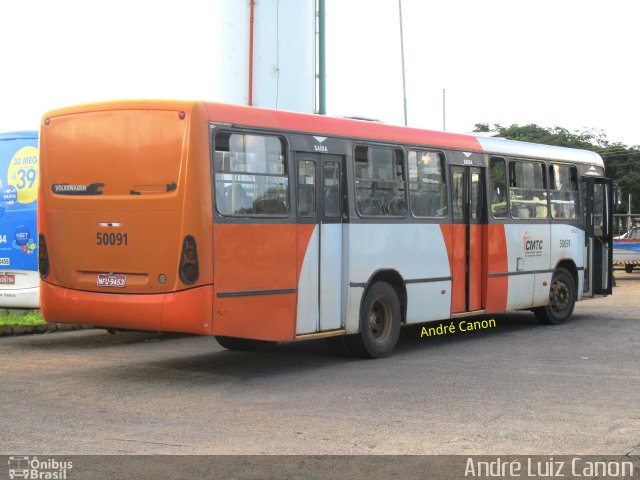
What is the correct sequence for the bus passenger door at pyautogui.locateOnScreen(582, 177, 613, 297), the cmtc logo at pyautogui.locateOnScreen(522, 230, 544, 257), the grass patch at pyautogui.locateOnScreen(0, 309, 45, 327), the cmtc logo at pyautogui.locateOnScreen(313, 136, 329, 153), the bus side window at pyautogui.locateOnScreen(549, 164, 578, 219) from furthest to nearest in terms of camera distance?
the bus passenger door at pyautogui.locateOnScreen(582, 177, 613, 297), the bus side window at pyautogui.locateOnScreen(549, 164, 578, 219), the cmtc logo at pyautogui.locateOnScreen(522, 230, 544, 257), the grass patch at pyautogui.locateOnScreen(0, 309, 45, 327), the cmtc logo at pyautogui.locateOnScreen(313, 136, 329, 153)

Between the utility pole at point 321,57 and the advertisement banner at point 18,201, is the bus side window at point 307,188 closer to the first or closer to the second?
the advertisement banner at point 18,201

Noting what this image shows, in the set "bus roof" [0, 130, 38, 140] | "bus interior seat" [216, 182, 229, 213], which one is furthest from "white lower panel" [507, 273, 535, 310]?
"bus roof" [0, 130, 38, 140]

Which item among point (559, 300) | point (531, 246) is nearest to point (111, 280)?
point (531, 246)

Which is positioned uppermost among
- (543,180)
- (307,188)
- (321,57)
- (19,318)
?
(321,57)

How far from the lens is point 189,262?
10.3 metres

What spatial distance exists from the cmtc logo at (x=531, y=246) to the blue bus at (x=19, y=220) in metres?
7.28

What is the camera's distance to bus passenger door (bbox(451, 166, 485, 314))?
1444cm

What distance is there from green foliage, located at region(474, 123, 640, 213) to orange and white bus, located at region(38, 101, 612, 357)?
47209 mm

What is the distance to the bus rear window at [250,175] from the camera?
34.8 ft

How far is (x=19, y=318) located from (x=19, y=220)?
104 inches

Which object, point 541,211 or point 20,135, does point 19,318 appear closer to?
point 20,135

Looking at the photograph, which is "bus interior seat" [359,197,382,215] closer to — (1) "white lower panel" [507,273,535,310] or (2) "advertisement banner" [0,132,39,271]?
(1) "white lower panel" [507,273,535,310]

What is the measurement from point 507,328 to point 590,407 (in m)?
7.56

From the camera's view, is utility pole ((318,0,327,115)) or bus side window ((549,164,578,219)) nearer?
bus side window ((549,164,578,219))
